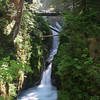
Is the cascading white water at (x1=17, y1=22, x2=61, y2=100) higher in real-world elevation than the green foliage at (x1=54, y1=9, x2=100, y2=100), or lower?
lower

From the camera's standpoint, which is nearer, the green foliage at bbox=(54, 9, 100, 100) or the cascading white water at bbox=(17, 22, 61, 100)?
the green foliage at bbox=(54, 9, 100, 100)

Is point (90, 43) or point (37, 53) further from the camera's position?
point (37, 53)

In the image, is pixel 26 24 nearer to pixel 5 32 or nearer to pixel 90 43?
pixel 5 32

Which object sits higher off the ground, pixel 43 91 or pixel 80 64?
pixel 80 64

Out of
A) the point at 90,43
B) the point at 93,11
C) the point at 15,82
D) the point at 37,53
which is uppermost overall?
the point at 93,11

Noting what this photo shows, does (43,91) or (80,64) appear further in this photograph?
(43,91)

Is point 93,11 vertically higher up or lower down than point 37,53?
higher up

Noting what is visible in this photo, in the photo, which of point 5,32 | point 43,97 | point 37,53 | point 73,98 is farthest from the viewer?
point 37,53

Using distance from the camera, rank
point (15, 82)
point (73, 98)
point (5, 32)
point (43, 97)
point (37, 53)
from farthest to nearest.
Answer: point (37, 53), point (43, 97), point (5, 32), point (15, 82), point (73, 98)

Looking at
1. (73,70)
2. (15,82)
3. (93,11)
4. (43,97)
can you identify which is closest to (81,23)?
(93,11)

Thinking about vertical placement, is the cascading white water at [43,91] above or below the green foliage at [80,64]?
below

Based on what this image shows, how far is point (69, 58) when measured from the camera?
4.80 metres

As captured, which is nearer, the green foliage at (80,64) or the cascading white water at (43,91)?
the green foliage at (80,64)

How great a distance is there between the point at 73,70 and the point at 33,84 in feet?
24.3
